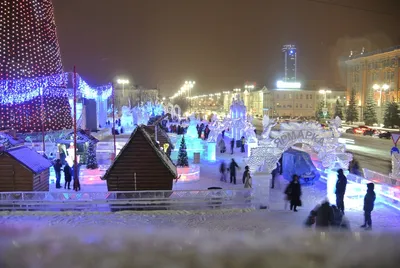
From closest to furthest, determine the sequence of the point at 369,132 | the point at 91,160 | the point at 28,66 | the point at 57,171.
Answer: the point at 57,171 → the point at 91,160 → the point at 28,66 → the point at 369,132

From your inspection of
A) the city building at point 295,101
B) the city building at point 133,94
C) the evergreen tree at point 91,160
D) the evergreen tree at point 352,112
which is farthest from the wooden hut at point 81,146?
the city building at point 133,94

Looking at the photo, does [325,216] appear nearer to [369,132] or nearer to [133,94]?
[369,132]

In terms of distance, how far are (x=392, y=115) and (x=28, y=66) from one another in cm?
4394

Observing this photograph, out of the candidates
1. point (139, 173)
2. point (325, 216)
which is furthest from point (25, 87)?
point (325, 216)

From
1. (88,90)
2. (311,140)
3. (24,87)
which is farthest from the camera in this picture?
(88,90)

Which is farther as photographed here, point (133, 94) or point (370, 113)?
point (133, 94)

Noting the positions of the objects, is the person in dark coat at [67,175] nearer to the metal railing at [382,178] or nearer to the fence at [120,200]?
the fence at [120,200]

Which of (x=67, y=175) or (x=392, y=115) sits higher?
(x=392, y=115)

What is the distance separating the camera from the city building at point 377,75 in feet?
180

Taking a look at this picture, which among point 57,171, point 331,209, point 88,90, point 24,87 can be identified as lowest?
point 57,171

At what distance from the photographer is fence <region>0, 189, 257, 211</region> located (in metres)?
11.3

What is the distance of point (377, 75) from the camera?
60.0 m

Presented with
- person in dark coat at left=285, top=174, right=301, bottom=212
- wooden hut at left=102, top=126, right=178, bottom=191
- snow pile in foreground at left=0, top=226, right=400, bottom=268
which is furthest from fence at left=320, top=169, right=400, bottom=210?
wooden hut at left=102, top=126, right=178, bottom=191

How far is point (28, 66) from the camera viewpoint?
2189 centimetres
